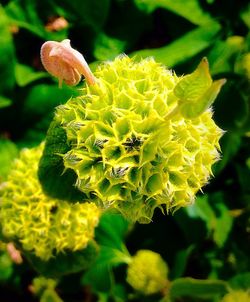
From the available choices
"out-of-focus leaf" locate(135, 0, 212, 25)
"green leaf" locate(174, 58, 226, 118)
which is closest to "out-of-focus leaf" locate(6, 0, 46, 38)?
"out-of-focus leaf" locate(135, 0, 212, 25)

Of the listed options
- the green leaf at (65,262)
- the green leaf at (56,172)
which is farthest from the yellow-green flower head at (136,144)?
the green leaf at (65,262)

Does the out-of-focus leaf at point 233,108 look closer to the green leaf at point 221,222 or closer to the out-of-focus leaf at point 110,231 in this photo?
the green leaf at point 221,222

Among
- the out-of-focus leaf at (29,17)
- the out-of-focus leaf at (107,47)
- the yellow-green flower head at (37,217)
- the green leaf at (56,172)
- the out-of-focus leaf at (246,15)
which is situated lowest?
the yellow-green flower head at (37,217)

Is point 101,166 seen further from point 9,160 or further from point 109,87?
point 9,160

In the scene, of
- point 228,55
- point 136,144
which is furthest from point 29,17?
point 136,144

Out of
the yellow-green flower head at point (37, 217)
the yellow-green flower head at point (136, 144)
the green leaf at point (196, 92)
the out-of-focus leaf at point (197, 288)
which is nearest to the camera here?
the green leaf at point (196, 92)

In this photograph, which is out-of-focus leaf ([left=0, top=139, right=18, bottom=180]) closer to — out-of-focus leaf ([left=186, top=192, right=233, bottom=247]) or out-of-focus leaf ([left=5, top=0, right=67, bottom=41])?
out-of-focus leaf ([left=5, top=0, right=67, bottom=41])
